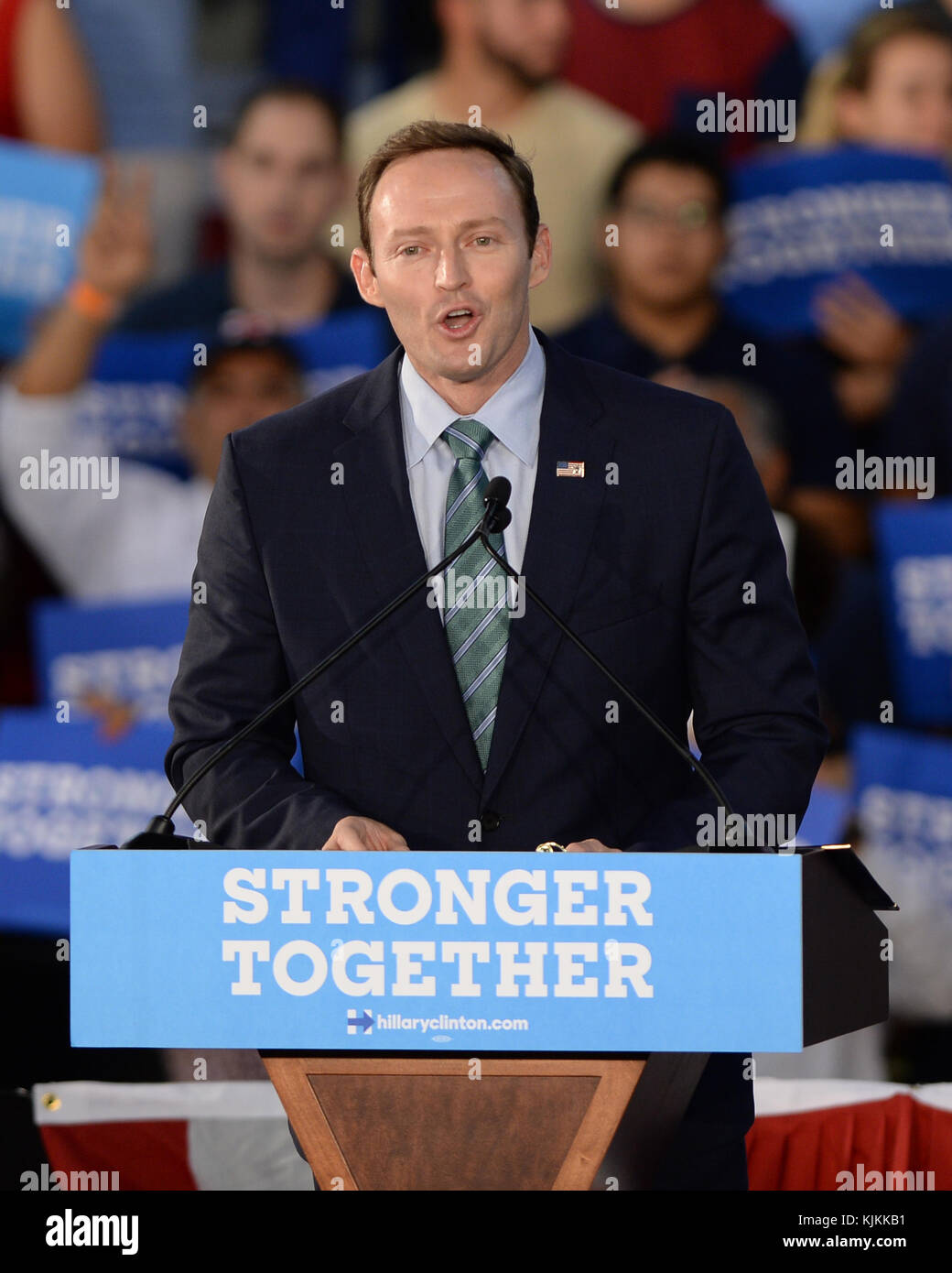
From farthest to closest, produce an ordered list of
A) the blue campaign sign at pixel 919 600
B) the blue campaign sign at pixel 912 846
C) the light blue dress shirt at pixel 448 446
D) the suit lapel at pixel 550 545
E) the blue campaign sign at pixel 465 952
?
the blue campaign sign at pixel 919 600, the blue campaign sign at pixel 912 846, the light blue dress shirt at pixel 448 446, the suit lapel at pixel 550 545, the blue campaign sign at pixel 465 952

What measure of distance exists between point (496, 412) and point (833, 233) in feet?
7.51

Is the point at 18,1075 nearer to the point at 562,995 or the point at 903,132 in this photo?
the point at 562,995

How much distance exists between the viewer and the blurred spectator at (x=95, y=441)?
415cm

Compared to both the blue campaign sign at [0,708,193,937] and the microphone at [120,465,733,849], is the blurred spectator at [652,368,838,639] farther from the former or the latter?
the microphone at [120,465,733,849]

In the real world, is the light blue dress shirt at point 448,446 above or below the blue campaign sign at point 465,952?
above

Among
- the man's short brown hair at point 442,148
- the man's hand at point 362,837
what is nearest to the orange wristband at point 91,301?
the man's short brown hair at point 442,148

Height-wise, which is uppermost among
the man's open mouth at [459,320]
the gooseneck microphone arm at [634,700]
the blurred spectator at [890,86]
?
the blurred spectator at [890,86]

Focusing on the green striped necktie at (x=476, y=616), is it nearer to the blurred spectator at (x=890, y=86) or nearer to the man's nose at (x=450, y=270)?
the man's nose at (x=450, y=270)

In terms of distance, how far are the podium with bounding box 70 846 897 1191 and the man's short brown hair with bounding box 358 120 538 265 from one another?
2.77 ft

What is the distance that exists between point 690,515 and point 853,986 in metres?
0.62

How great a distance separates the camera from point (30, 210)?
417 cm

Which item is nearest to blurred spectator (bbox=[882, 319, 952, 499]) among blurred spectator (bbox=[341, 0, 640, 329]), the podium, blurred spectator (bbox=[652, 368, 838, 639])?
blurred spectator (bbox=[652, 368, 838, 639])

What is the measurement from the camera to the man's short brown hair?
2039 millimetres

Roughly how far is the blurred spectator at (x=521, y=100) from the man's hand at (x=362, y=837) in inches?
99.3
